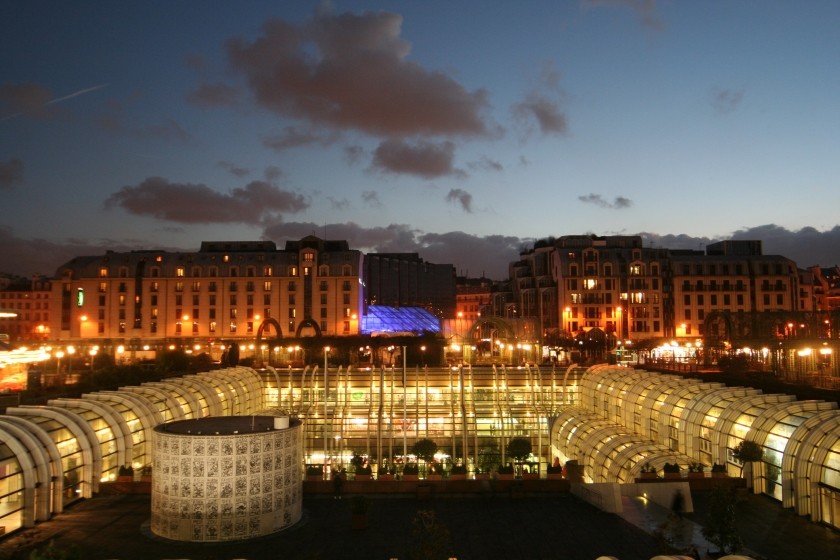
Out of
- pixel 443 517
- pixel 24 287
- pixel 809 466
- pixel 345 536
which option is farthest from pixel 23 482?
pixel 24 287

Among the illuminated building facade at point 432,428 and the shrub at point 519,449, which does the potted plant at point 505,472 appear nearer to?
the illuminated building facade at point 432,428

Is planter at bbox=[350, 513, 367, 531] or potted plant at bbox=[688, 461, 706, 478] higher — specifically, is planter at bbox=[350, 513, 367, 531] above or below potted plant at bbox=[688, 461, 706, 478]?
below

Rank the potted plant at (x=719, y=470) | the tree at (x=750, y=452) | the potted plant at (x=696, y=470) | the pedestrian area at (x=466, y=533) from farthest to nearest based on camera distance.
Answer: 1. the potted plant at (x=719, y=470)
2. the potted plant at (x=696, y=470)
3. the tree at (x=750, y=452)
4. the pedestrian area at (x=466, y=533)

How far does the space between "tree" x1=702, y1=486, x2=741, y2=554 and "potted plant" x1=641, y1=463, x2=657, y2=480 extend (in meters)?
10.3

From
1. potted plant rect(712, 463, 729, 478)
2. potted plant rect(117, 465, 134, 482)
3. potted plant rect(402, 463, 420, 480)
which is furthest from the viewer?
potted plant rect(402, 463, 420, 480)

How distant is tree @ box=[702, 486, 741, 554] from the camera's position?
58.1 feet

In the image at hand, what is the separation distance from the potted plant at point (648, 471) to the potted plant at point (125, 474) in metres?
21.5

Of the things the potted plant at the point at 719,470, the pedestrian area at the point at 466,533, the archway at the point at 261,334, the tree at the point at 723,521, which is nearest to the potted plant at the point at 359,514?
the pedestrian area at the point at 466,533

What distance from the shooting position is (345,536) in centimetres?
2314

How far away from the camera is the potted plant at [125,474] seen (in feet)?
92.6

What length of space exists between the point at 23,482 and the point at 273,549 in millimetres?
9070

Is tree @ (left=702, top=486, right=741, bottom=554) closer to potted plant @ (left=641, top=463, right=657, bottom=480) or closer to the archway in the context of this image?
potted plant @ (left=641, top=463, right=657, bottom=480)

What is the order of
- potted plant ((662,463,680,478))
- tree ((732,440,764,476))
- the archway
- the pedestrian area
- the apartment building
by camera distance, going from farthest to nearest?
the apartment building
the archway
potted plant ((662,463,680,478))
tree ((732,440,764,476))
the pedestrian area

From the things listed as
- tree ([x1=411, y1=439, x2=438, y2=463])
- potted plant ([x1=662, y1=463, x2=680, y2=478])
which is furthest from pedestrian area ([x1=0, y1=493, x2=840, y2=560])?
tree ([x1=411, y1=439, x2=438, y2=463])
